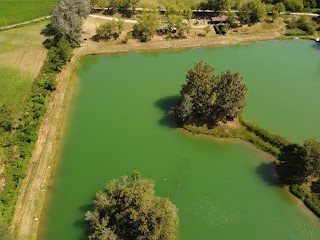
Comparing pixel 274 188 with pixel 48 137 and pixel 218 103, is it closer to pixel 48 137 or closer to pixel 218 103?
pixel 218 103

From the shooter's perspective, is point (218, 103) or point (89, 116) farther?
point (89, 116)

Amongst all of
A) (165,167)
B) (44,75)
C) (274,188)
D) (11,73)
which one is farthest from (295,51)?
(11,73)

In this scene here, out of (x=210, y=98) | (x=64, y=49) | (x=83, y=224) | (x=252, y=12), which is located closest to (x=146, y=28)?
(x=64, y=49)

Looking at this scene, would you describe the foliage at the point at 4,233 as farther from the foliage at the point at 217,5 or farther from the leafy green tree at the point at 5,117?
the foliage at the point at 217,5

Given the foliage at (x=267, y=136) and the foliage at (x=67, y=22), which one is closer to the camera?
the foliage at (x=267, y=136)

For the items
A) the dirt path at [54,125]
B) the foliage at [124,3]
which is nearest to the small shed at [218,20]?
the dirt path at [54,125]

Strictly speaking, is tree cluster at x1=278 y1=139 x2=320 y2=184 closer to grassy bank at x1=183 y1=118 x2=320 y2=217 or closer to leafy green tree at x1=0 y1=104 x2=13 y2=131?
grassy bank at x1=183 y1=118 x2=320 y2=217
